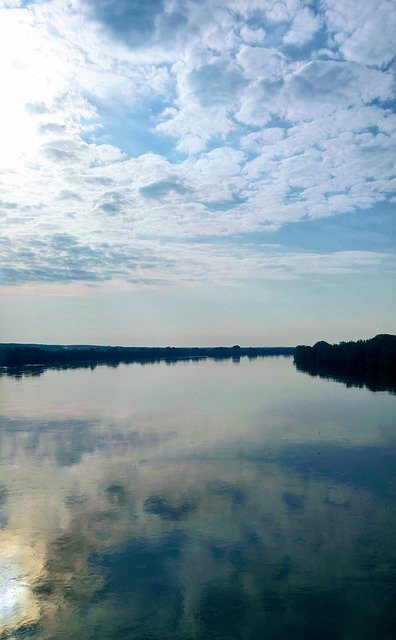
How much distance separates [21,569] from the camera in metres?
12.2

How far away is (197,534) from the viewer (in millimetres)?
14102

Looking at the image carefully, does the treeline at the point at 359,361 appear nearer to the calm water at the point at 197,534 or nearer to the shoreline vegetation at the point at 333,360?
the shoreline vegetation at the point at 333,360

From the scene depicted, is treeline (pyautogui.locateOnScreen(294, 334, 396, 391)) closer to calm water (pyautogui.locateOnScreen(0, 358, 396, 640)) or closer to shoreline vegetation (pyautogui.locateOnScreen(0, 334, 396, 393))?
shoreline vegetation (pyautogui.locateOnScreen(0, 334, 396, 393))

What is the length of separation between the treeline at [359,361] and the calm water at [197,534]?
36984mm

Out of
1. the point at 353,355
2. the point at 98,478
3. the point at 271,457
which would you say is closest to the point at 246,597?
the point at 98,478

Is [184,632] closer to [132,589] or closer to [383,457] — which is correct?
[132,589]

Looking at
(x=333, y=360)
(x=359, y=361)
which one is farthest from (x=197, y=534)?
(x=333, y=360)

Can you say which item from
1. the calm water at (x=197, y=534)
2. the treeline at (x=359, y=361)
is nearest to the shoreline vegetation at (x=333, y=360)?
the treeline at (x=359, y=361)

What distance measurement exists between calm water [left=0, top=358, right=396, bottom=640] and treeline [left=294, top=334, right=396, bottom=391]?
37.0 m

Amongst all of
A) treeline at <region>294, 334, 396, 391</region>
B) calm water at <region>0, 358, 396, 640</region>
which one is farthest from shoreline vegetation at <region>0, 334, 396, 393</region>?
calm water at <region>0, 358, 396, 640</region>

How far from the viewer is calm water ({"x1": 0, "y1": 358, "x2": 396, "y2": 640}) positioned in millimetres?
10133

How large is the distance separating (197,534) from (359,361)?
81.2m

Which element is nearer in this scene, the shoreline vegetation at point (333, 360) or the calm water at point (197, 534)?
the calm water at point (197, 534)

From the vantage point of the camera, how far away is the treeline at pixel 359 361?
229 ft
